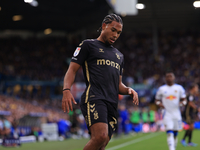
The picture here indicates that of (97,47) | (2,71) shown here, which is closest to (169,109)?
(97,47)

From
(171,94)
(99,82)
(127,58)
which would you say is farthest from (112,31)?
(127,58)

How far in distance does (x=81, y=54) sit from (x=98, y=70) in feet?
0.91

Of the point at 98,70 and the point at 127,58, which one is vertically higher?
the point at 127,58

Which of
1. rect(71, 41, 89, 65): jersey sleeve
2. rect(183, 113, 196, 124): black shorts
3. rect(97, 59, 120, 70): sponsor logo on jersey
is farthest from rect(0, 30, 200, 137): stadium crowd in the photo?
rect(71, 41, 89, 65): jersey sleeve

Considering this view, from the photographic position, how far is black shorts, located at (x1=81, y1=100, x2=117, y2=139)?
3.78m

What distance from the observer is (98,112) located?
380 centimetres

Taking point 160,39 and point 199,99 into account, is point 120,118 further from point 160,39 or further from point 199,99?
point 160,39

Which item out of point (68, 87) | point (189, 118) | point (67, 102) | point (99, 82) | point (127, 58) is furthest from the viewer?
point (127, 58)

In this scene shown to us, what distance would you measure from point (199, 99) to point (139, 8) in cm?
1180

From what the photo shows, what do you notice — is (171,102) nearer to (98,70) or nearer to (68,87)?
(98,70)

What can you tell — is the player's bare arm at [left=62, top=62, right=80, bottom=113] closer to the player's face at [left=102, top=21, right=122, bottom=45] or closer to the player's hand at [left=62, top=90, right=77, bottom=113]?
the player's hand at [left=62, top=90, right=77, bottom=113]

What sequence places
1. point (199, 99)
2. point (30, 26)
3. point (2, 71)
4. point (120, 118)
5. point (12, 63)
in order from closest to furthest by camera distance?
point (120, 118)
point (199, 99)
point (2, 71)
point (12, 63)
point (30, 26)

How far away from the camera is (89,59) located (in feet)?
13.3

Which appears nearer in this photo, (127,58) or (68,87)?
(68,87)
